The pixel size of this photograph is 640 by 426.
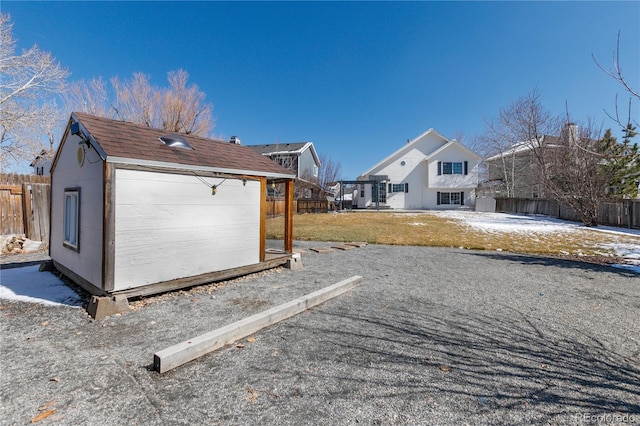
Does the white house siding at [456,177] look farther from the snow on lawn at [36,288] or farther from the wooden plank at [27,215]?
the snow on lawn at [36,288]

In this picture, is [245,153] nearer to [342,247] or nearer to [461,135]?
[342,247]

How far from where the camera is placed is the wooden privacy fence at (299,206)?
62.3 feet

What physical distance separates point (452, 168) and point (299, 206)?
655 inches

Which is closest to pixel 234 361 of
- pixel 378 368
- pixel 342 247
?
pixel 378 368

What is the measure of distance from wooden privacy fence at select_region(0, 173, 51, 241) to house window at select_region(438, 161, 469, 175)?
95.0 feet

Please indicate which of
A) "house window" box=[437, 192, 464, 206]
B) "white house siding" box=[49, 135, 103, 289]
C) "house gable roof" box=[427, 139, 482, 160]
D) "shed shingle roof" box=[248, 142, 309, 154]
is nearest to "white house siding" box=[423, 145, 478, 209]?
"house gable roof" box=[427, 139, 482, 160]

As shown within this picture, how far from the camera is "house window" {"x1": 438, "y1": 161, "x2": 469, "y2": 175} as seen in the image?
2772 cm

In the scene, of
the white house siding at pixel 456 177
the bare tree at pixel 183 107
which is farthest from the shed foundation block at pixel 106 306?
the white house siding at pixel 456 177

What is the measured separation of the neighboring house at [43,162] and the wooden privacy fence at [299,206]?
15.5 m

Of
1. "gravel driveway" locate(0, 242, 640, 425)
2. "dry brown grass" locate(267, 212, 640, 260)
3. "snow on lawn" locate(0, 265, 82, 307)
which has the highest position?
"dry brown grass" locate(267, 212, 640, 260)

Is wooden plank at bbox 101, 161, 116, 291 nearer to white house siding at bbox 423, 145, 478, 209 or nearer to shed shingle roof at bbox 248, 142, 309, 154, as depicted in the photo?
white house siding at bbox 423, 145, 478, 209

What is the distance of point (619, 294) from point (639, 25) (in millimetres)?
4508

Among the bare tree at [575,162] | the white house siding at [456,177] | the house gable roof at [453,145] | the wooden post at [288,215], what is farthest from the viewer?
the white house siding at [456,177]

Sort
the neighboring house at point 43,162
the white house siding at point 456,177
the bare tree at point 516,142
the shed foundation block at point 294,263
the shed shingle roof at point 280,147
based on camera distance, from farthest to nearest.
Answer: the shed shingle roof at point 280,147, the white house siding at point 456,177, the bare tree at point 516,142, the neighboring house at point 43,162, the shed foundation block at point 294,263
